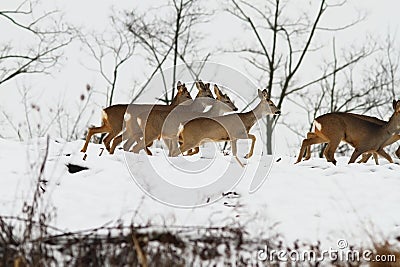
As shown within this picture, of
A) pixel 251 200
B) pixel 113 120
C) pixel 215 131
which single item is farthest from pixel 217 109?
pixel 251 200

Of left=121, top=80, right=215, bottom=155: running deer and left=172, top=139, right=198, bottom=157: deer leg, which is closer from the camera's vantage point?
left=172, top=139, right=198, bottom=157: deer leg

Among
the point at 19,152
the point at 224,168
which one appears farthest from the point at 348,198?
the point at 19,152

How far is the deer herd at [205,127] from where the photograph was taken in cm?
1427

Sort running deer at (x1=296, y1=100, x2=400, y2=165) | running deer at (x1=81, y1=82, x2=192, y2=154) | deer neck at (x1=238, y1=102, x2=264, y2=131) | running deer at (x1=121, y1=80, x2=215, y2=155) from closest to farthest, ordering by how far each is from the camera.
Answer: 1. running deer at (x1=121, y1=80, x2=215, y2=155)
2. running deer at (x1=81, y1=82, x2=192, y2=154)
3. deer neck at (x1=238, y1=102, x2=264, y2=131)
4. running deer at (x1=296, y1=100, x2=400, y2=165)

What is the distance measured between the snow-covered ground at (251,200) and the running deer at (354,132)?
8.58ft

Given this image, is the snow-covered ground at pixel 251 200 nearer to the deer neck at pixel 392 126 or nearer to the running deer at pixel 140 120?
the running deer at pixel 140 120

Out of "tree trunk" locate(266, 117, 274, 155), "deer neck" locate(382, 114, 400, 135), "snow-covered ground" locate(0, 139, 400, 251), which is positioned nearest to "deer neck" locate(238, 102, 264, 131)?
"deer neck" locate(382, 114, 400, 135)

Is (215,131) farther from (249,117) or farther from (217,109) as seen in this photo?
(217,109)

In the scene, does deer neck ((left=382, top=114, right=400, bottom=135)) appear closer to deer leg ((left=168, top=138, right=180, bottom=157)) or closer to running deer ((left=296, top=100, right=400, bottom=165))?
running deer ((left=296, top=100, right=400, bottom=165))

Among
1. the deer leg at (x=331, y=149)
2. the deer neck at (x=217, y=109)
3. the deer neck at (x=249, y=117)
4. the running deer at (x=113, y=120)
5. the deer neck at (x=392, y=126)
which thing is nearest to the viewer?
the running deer at (x=113, y=120)

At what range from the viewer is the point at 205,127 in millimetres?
14227

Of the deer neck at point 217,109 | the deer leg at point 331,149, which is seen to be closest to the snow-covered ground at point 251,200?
the deer leg at point 331,149

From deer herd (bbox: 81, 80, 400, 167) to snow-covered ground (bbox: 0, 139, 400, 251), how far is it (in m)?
1.87

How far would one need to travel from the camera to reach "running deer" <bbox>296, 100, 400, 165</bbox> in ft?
49.5
